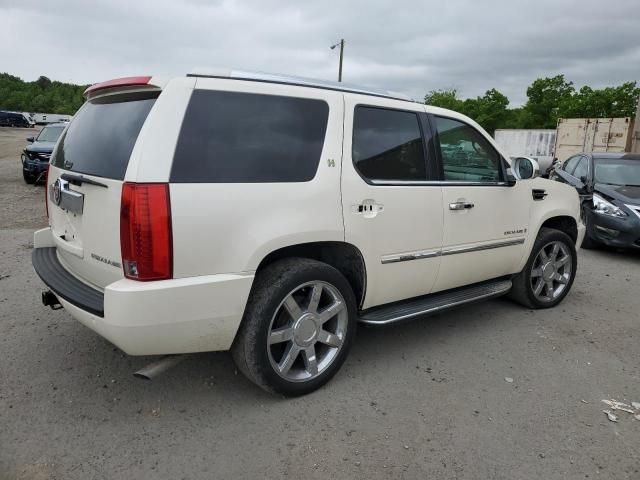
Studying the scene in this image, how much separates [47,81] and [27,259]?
139 metres

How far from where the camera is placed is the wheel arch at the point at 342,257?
312 cm

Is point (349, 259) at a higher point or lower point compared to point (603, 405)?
higher

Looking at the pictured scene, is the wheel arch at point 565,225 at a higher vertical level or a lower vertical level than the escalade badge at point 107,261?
lower

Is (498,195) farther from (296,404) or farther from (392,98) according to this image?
(296,404)

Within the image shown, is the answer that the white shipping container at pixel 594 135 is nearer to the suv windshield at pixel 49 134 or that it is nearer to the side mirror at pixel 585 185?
the side mirror at pixel 585 185

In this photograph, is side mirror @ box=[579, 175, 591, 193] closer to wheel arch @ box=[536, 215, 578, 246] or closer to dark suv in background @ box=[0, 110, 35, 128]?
wheel arch @ box=[536, 215, 578, 246]

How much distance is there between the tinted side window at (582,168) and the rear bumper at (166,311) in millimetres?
7618

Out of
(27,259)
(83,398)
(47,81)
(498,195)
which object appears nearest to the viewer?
(83,398)

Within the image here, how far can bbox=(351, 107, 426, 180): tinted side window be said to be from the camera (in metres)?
3.25

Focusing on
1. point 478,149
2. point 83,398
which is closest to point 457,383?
point 478,149

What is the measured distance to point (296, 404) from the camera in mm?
3061

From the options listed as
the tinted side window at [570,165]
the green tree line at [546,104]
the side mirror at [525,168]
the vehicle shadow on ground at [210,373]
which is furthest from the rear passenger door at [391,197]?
the green tree line at [546,104]

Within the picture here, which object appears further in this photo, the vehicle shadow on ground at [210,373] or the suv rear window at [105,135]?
the vehicle shadow on ground at [210,373]

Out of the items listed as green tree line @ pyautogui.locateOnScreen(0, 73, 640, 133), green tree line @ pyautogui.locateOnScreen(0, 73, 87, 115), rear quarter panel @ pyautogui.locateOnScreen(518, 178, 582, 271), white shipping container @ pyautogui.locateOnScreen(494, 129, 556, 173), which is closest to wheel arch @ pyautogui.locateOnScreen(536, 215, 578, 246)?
rear quarter panel @ pyautogui.locateOnScreen(518, 178, 582, 271)
